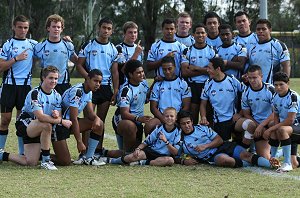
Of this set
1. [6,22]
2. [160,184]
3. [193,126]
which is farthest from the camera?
[6,22]

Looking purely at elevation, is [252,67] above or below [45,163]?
above

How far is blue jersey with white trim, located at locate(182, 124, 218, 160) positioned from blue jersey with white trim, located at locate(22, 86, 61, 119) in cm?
161

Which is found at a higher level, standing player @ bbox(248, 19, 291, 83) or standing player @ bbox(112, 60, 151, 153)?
standing player @ bbox(248, 19, 291, 83)

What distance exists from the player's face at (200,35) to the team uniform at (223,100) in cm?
57

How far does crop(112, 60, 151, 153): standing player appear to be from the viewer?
789 cm

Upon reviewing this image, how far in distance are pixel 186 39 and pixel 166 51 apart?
46 cm

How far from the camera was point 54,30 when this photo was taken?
791 centimetres

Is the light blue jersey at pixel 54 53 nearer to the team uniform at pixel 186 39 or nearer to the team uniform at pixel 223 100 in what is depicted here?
the team uniform at pixel 186 39

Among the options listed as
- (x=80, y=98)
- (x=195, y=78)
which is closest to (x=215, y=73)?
(x=195, y=78)

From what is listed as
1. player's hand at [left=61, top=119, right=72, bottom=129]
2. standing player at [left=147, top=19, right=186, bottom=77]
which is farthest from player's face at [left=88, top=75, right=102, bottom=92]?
standing player at [left=147, top=19, right=186, bottom=77]

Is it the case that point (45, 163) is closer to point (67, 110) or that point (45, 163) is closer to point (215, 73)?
point (67, 110)

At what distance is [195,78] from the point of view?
830 centimetres

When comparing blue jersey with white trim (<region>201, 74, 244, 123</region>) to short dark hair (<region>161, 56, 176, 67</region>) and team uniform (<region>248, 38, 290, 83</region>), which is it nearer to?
team uniform (<region>248, 38, 290, 83</region>)

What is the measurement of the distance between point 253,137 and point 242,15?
1751 mm
